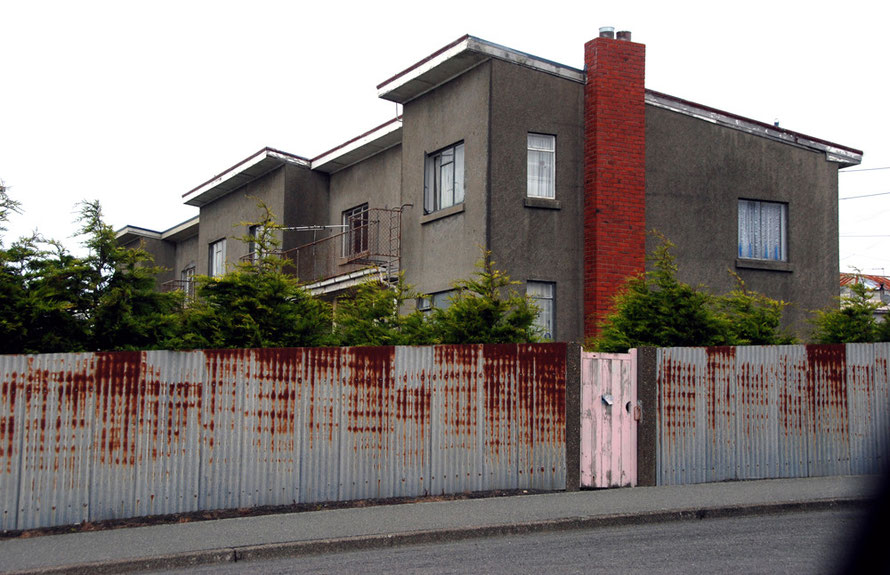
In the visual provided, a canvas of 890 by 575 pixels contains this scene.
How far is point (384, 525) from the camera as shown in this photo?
30.1 feet

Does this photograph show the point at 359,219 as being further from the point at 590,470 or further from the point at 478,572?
the point at 478,572

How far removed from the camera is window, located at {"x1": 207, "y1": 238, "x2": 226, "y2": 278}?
27406mm

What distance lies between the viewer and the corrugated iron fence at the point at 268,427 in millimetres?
9523

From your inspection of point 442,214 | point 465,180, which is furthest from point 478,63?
point 442,214

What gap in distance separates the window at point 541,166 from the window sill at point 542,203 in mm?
218

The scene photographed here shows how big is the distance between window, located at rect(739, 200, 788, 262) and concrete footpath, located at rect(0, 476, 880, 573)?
322 inches

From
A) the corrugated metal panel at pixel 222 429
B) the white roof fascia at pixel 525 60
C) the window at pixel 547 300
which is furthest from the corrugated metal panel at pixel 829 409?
the corrugated metal panel at pixel 222 429

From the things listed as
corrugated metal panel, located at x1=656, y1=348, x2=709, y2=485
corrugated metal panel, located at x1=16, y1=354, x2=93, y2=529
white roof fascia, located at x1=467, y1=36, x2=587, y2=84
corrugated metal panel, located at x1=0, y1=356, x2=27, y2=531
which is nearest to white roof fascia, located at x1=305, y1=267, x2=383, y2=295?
white roof fascia, located at x1=467, y1=36, x2=587, y2=84

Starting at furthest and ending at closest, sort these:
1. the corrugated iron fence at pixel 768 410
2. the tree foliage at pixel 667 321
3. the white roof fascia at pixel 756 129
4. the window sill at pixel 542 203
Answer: the white roof fascia at pixel 756 129 < the window sill at pixel 542 203 < the tree foliage at pixel 667 321 < the corrugated iron fence at pixel 768 410

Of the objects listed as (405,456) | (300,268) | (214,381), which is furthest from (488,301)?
(300,268)

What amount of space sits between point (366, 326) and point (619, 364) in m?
3.48

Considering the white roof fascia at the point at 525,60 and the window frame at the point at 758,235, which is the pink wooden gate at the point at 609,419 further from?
the window frame at the point at 758,235

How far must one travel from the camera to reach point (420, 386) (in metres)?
11.0

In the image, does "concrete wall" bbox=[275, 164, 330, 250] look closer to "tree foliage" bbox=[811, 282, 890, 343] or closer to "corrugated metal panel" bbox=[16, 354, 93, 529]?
"tree foliage" bbox=[811, 282, 890, 343]
